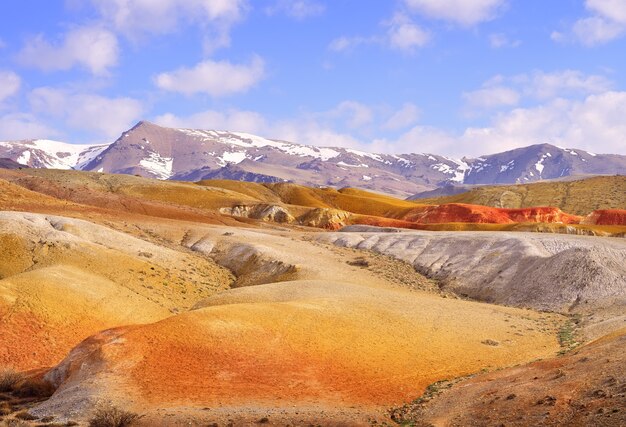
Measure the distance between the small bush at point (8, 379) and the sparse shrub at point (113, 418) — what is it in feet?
30.2

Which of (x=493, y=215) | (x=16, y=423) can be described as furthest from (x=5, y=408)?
(x=493, y=215)

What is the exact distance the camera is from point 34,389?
1177 inches

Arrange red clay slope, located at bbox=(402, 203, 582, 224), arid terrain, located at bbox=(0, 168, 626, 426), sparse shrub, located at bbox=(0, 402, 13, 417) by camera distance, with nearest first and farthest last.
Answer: arid terrain, located at bbox=(0, 168, 626, 426)
sparse shrub, located at bbox=(0, 402, 13, 417)
red clay slope, located at bbox=(402, 203, 582, 224)

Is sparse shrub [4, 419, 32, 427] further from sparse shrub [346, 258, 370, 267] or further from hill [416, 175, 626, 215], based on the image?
hill [416, 175, 626, 215]

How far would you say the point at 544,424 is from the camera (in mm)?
19984

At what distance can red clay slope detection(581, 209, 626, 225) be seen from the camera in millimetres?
110213

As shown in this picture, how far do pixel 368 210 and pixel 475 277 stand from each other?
89.3 metres

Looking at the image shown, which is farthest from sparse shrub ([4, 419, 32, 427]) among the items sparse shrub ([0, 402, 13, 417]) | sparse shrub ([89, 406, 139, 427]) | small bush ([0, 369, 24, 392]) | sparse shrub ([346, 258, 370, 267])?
sparse shrub ([346, 258, 370, 267])

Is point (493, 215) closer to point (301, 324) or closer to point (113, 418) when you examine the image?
point (301, 324)

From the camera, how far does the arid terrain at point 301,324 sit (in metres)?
24.2

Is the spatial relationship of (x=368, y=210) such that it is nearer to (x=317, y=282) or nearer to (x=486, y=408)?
(x=317, y=282)

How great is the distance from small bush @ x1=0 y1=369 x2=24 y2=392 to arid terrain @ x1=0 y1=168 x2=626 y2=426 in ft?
0.31

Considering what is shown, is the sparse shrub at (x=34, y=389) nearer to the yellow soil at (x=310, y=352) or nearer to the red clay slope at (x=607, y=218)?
the yellow soil at (x=310, y=352)

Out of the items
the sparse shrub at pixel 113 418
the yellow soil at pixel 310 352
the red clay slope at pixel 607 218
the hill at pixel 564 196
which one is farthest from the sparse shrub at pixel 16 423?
the hill at pixel 564 196
